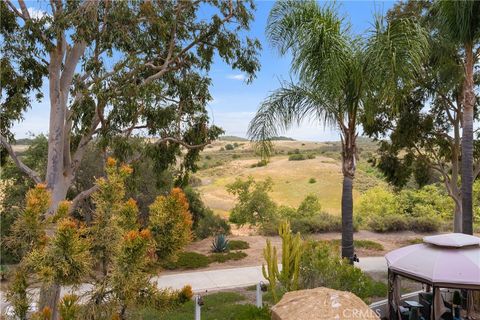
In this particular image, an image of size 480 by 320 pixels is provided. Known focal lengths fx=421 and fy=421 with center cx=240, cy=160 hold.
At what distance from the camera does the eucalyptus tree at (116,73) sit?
11.0m

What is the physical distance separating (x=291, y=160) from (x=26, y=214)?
67900 millimetres

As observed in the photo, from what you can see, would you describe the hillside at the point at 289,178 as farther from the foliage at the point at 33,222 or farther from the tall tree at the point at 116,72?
the foliage at the point at 33,222

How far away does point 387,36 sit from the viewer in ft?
33.3

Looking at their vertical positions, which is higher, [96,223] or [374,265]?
[96,223]

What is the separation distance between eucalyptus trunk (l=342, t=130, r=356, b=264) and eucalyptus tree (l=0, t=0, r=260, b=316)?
177 inches

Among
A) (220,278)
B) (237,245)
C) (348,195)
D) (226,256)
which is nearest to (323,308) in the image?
(348,195)

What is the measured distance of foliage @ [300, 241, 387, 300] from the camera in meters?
8.80

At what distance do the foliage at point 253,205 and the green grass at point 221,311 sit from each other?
15885 mm

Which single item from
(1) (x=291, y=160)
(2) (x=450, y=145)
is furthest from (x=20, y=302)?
(1) (x=291, y=160)

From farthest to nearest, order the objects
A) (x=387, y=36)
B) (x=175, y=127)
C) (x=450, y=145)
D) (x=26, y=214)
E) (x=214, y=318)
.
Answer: (x=450, y=145) → (x=175, y=127) → (x=387, y=36) → (x=214, y=318) → (x=26, y=214)

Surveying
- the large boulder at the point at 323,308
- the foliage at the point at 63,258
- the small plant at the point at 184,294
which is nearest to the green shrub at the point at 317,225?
the large boulder at the point at 323,308

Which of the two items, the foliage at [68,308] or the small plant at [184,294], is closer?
the foliage at [68,308]

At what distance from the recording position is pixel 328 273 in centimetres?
882

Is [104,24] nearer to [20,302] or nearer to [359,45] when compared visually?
[359,45]
